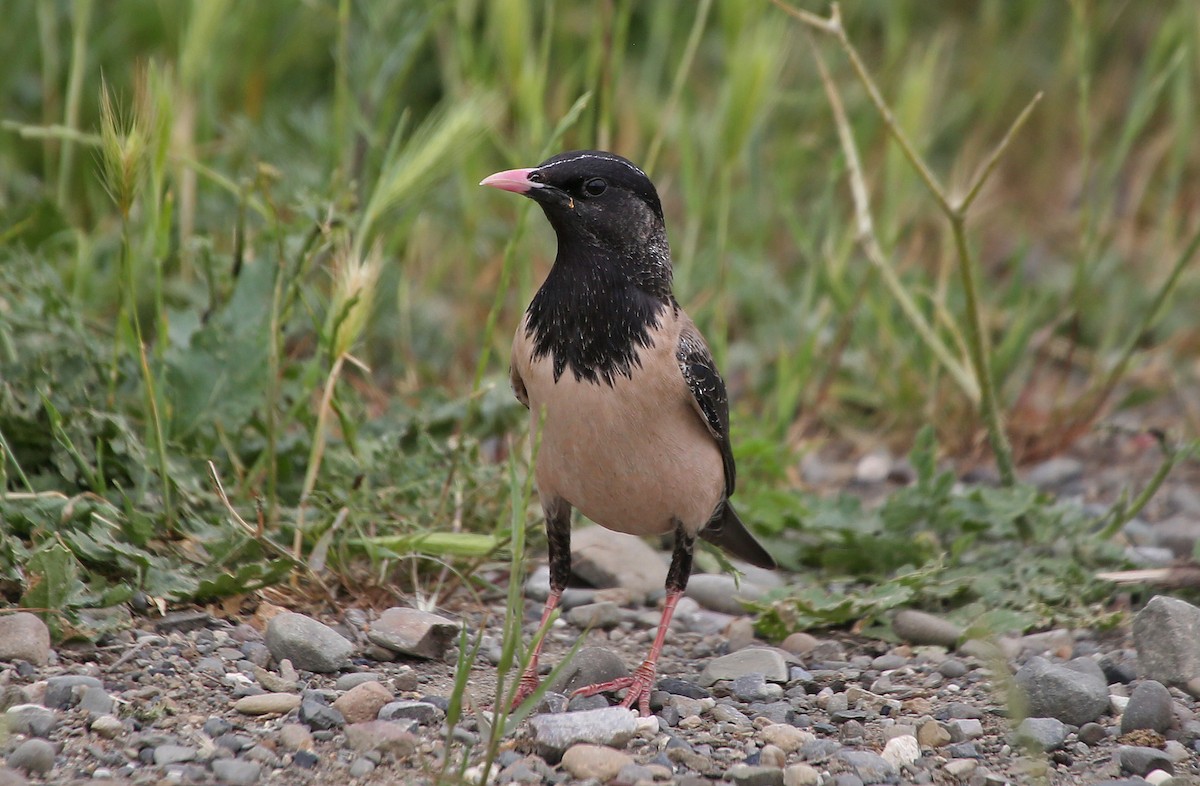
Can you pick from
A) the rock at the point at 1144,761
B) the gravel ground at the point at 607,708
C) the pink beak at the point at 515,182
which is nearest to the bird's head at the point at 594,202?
the pink beak at the point at 515,182

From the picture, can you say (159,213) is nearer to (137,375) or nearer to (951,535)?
(137,375)

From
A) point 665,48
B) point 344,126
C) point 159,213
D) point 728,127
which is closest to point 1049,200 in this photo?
point 665,48

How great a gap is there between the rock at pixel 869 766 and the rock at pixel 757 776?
0.20m

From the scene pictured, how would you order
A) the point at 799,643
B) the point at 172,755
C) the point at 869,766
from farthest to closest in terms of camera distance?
the point at 799,643 → the point at 869,766 → the point at 172,755

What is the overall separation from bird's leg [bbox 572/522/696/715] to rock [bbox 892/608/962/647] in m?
0.80

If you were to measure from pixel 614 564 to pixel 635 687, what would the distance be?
3.84 feet

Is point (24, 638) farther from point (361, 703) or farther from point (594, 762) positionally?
point (594, 762)

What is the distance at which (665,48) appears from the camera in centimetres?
746

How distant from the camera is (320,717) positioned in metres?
3.24

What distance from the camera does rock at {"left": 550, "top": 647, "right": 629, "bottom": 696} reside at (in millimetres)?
3742

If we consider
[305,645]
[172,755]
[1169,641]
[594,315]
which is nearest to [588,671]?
[305,645]

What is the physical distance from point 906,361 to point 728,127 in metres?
1.47

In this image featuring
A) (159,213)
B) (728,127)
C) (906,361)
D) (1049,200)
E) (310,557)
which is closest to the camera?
(310,557)

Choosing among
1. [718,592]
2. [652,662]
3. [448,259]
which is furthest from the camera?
[448,259]
